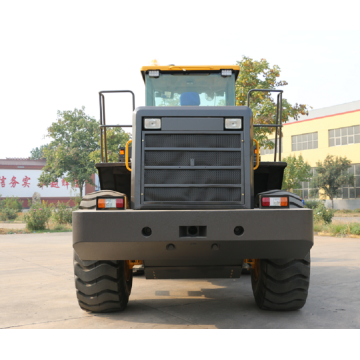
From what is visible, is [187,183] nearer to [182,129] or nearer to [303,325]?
[182,129]

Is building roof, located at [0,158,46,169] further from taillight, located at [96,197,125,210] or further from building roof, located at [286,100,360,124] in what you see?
taillight, located at [96,197,125,210]

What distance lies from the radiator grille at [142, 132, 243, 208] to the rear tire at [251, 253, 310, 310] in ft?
3.29

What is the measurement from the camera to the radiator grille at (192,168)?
416 cm

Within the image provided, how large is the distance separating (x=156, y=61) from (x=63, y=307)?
3.36 metres

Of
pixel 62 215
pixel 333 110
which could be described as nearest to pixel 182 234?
pixel 62 215

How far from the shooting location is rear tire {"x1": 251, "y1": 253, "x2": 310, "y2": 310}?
459 cm

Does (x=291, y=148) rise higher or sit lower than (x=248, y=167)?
higher

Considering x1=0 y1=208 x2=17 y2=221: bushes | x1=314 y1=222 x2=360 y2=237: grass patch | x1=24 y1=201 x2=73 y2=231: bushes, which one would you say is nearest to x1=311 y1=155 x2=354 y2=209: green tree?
x1=314 y1=222 x2=360 y2=237: grass patch

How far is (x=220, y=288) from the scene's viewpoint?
6.49 meters

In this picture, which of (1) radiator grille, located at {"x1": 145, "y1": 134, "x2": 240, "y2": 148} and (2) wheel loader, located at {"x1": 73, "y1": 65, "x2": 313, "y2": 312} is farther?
(1) radiator grille, located at {"x1": 145, "y1": 134, "x2": 240, "y2": 148}

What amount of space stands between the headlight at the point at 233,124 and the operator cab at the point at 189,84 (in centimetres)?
115

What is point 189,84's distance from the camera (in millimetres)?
5418

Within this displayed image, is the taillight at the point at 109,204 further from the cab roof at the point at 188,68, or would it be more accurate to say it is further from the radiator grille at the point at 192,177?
the cab roof at the point at 188,68

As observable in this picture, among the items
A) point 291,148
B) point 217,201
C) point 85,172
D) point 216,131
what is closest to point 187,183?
point 217,201
